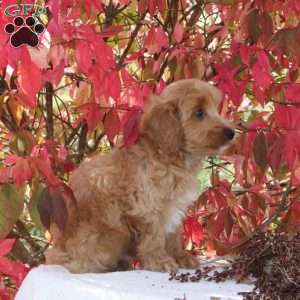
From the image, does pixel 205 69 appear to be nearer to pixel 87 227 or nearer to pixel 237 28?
pixel 237 28

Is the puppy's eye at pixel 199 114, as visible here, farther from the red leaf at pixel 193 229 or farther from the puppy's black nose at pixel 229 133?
the red leaf at pixel 193 229

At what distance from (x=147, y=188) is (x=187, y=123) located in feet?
0.91

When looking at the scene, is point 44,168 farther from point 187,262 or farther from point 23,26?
point 187,262

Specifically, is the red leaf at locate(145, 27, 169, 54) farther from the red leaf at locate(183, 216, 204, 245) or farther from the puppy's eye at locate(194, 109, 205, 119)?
the red leaf at locate(183, 216, 204, 245)

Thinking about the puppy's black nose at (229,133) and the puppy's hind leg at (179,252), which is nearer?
the puppy's black nose at (229,133)

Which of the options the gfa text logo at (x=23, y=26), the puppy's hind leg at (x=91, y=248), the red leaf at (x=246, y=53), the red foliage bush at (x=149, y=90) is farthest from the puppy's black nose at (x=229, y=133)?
the gfa text logo at (x=23, y=26)

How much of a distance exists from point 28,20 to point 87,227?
2.39ft

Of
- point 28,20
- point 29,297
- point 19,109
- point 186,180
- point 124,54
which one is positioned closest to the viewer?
point 29,297

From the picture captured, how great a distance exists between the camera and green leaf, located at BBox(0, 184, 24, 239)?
2.32 meters

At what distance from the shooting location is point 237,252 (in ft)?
8.29

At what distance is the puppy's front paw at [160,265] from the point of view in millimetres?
2473

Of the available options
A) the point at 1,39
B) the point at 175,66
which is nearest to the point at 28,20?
the point at 1,39

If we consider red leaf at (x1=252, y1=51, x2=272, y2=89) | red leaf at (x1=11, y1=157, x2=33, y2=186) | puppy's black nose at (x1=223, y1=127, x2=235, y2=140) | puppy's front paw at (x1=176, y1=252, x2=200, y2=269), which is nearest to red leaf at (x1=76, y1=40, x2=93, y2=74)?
red leaf at (x1=11, y1=157, x2=33, y2=186)

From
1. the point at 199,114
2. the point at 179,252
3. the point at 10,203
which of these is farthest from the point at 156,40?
the point at 10,203
